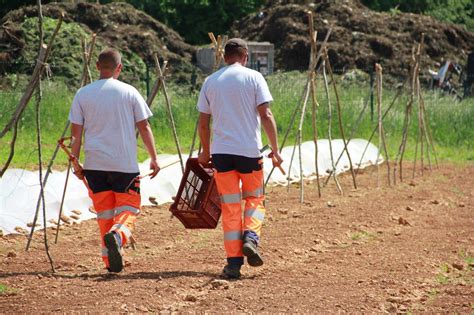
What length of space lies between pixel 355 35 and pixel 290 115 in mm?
11081

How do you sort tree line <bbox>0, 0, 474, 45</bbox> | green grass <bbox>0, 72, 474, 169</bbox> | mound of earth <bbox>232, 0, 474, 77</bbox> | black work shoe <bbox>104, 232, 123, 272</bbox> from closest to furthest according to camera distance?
1. black work shoe <bbox>104, 232, 123, 272</bbox>
2. green grass <bbox>0, 72, 474, 169</bbox>
3. mound of earth <bbox>232, 0, 474, 77</bbox>
4. tree line <bbox>0, 0, 474, 45</bbox>

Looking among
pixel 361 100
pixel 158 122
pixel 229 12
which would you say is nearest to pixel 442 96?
pixel 361 100

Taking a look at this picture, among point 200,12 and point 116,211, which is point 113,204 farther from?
point 200,12

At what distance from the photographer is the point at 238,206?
7.75 metres

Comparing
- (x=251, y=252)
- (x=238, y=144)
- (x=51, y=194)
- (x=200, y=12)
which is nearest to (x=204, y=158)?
(x=238, y=144)

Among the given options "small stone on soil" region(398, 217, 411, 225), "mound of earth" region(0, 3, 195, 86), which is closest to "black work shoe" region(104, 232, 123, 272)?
"small stone on soil" region(398, 217, 411, 225)

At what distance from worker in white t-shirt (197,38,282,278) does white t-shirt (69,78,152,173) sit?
0.62m

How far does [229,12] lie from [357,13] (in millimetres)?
6324

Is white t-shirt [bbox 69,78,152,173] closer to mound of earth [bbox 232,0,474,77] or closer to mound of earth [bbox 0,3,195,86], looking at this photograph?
mound of earth [bbox 0,3,195,86]

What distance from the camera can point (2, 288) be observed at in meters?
7.28

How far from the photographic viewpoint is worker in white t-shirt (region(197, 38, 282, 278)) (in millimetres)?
7695

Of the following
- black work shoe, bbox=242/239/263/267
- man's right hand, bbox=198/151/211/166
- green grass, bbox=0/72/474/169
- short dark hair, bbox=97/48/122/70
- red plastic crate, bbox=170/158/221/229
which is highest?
short dark hair, bbox=97/48/122/70

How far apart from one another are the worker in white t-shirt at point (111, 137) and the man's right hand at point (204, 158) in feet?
1.47

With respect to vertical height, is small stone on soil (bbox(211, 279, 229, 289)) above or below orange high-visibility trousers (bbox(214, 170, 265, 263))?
below
